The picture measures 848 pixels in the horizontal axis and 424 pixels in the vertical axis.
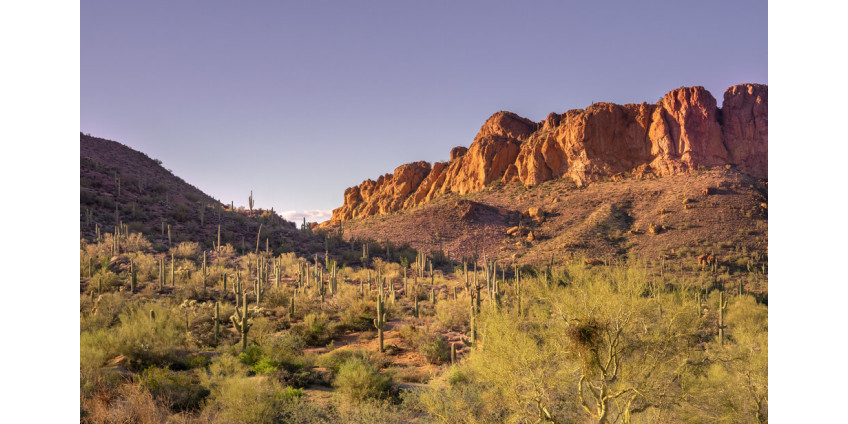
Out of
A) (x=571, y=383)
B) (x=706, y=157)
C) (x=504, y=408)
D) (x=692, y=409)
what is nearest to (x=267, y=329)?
(x=504, y=408)

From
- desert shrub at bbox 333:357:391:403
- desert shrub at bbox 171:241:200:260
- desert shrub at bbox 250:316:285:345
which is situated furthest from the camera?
desert shrub at bbox 171:241:200:260

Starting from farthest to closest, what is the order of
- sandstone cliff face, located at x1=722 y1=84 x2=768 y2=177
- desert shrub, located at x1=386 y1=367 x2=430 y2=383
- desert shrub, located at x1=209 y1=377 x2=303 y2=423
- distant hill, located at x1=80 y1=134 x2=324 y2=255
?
sandstone cliff face, located at x1=722 y1=84 x2=768 y2=177 → distant hill, located at x1=80 y1=134 x2=324 y2=255 → desert shrub, located at x1=386 y1=367 x2=430 y2=383 → desert shrub, located at x1=209 y1=377 x2=303 y2=423

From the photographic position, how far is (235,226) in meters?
35.2

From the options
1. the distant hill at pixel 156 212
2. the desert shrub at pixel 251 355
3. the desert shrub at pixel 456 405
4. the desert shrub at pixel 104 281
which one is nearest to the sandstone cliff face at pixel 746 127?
the distant hill at pixel 156 212

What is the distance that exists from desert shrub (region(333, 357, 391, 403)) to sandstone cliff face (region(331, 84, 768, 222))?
61689 millimetres

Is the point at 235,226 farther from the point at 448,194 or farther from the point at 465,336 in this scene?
the point at 448,194

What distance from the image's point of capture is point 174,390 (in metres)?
8.55

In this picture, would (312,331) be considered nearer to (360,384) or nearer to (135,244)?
(360,384)

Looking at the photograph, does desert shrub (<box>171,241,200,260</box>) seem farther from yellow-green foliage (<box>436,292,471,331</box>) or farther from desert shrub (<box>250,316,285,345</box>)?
yellow-green foliage (<box>436,292,471,331</box>)

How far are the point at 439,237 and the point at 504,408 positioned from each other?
41475mm

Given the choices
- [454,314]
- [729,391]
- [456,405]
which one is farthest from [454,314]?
[729,391]

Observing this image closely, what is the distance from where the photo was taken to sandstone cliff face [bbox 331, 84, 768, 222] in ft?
204

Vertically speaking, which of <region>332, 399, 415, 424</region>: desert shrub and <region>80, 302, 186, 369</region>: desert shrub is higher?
<region>80, 302, 186, 369</region>: desert shrub

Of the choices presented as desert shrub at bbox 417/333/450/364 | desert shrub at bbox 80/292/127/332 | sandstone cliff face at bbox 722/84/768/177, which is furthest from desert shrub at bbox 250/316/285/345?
sandstone cliff face at bbox 722/84/768/177
